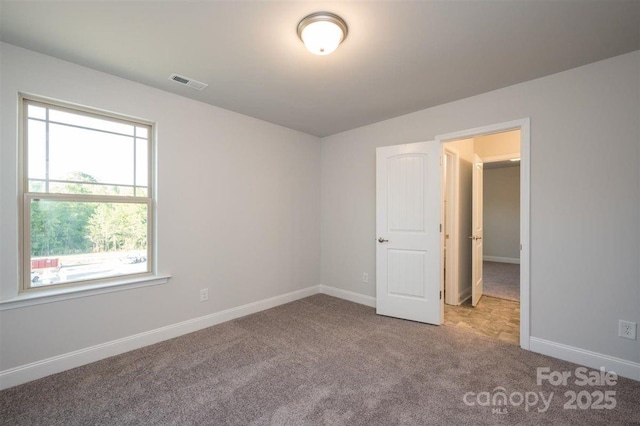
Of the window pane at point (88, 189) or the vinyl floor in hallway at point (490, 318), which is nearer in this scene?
the window pane at point (88, 189)

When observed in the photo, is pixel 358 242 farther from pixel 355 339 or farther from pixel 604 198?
pixel 604 198

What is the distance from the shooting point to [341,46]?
207cm

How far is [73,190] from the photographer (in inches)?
93.8

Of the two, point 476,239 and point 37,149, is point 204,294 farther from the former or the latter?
point 476,239

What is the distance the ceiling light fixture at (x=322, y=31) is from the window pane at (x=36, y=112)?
2.17 m

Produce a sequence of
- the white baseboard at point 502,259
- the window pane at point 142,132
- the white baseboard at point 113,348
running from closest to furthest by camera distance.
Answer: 1. the white baseboard at point 113,348
2. the window pane at point 142,132
3. the white baseboard at point 502,259

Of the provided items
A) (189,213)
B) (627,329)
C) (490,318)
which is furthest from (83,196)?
(627,329)

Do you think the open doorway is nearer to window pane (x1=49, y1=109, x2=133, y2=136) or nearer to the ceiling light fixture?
the ceiling light fixture

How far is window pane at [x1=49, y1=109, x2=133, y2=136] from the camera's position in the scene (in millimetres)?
2336

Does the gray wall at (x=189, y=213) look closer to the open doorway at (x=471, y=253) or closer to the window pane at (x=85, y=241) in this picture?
the window pane at (x=85, y=241)

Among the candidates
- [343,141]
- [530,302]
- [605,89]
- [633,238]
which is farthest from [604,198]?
[343,141]

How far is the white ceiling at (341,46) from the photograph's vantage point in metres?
1.70

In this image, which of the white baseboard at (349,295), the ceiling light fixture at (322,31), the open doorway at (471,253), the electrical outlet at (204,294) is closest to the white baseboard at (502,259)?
the open doorway at (471,253)

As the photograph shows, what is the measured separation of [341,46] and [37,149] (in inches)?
99.7
